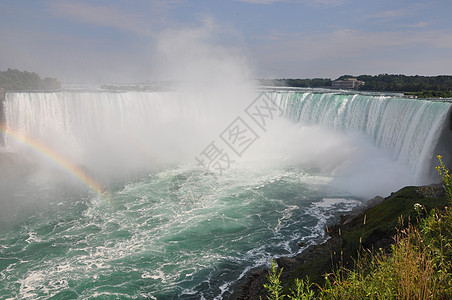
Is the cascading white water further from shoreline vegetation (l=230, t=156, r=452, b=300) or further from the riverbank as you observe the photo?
the riverbank

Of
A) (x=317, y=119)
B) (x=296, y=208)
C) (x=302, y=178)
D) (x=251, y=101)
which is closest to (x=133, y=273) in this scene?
(x=296, y=208)

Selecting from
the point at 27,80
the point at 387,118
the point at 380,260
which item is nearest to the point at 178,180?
the point at 387,118

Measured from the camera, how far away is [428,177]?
13.4 metres

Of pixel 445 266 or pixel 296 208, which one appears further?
pixel 296 208

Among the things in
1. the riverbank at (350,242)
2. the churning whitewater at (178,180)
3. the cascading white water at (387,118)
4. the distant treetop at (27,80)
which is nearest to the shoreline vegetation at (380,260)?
the riverbank at (350,242)

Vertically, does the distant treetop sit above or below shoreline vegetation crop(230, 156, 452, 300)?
above

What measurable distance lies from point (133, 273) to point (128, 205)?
5.82 meters

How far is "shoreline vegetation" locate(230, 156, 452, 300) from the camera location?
2.78 m

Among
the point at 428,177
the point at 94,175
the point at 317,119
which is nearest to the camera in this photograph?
the point at 428,177

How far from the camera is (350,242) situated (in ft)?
24.8

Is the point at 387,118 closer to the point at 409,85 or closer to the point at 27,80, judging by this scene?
the point at 409,85

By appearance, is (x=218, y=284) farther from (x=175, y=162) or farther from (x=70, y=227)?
(x=175, y=162)

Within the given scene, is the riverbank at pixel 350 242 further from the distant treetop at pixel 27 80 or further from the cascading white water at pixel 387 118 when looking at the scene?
the distant treetop at pixel 27 80

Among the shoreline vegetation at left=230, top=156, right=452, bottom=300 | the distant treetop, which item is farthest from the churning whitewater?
the distant treetop
